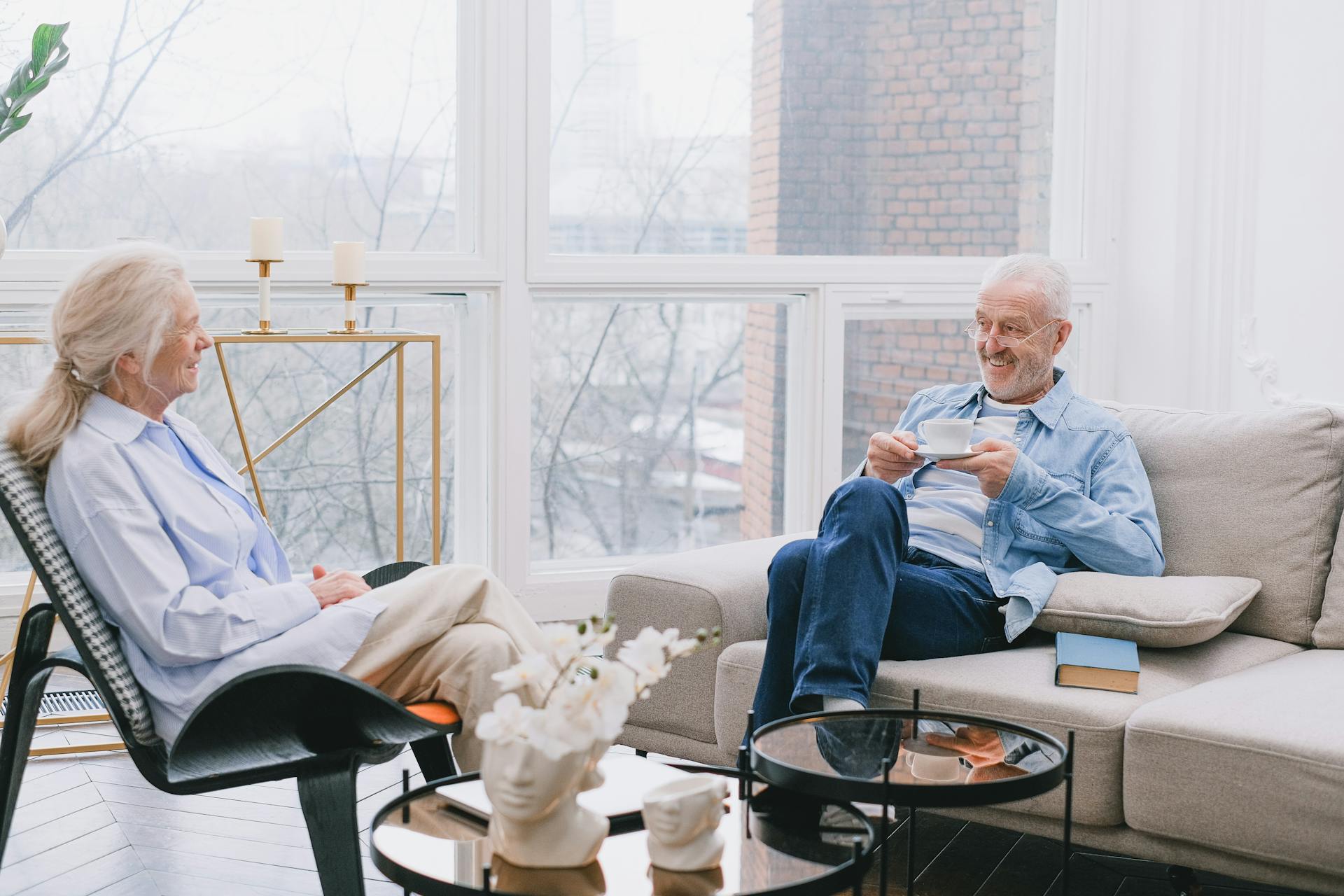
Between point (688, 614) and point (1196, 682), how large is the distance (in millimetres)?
916

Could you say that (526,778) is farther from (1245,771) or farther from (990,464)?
(990,464)

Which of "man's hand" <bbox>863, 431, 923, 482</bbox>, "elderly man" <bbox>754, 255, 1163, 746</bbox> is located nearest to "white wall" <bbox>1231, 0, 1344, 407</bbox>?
"elderly man" <bbox>754, 255, 1163, 746</bbox>

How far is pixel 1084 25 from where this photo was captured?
14.7 ft

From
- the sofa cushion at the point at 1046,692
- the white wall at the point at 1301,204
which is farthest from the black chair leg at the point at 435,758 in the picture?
the white wall at the point at 1301,204

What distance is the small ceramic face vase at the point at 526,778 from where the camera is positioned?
4.96ft

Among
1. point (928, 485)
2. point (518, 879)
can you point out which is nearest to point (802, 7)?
point (928, 485)

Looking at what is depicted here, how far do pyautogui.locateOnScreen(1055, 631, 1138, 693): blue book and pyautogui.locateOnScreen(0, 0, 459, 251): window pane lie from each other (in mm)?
2279

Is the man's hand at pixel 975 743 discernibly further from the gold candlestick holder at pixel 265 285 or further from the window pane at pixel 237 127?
the window pane at pixel 237 127

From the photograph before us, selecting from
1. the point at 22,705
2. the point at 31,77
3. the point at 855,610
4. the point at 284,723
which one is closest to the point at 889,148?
the point at 855,610

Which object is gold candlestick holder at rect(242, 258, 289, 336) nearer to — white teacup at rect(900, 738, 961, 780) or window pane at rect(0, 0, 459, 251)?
window pane at rect(0, 0, 459, 251)

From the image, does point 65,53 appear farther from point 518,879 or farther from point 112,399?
point 518,879

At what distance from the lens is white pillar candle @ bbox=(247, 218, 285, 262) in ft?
10.4

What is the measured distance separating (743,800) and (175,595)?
2.95 ft

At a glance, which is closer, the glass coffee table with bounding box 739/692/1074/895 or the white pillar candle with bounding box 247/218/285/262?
the glass coffee table with bounding box 739/692/1074/895
